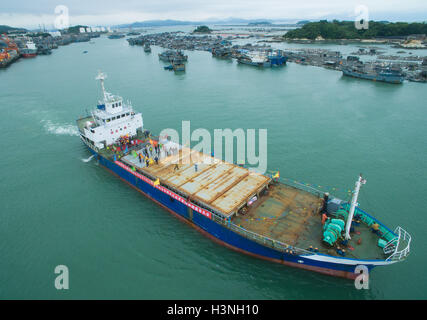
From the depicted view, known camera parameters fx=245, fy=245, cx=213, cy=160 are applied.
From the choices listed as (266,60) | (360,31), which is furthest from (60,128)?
(360,31)

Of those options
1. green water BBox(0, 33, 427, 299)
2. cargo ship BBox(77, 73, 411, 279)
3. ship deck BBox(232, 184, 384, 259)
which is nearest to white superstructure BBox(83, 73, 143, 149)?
cargo ship BBox(77, 73, 411, 279)

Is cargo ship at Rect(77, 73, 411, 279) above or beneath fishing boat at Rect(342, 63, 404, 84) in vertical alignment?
beneath

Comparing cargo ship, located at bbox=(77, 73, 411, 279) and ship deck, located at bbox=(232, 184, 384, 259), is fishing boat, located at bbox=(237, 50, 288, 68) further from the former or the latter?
ship deck, located at bbox=(232, 184, 384, 259)

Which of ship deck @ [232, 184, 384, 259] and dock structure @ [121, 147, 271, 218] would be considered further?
dock structure @ [121, 147, 271, 218]

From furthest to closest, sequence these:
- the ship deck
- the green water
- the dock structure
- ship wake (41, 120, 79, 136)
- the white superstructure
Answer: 1. ship wake (41, 120, 79, 136)
2. the white superstructure
3. the dock structure
4. the green water
5. the ship deck

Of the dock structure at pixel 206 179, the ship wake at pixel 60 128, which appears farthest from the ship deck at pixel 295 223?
the ship wake at pixel 60 128

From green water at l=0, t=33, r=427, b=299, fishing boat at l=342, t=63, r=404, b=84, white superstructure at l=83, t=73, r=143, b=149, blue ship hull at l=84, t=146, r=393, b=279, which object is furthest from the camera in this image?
fishing boat at l=342, t=63, r=404, b=84
